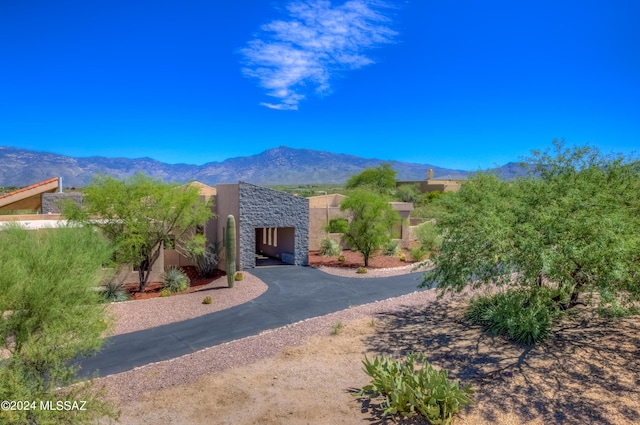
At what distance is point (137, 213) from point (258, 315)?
23.1ft

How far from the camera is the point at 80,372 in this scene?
919 cm

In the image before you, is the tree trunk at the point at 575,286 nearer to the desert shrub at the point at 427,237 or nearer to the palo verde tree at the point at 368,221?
the palo verde tree at the point at 368,221

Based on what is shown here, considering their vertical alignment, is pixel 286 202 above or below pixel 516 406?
above

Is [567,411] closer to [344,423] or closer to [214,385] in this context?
[344,423]

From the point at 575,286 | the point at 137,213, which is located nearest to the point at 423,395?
the point at 575,286

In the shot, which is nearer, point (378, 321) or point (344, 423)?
point (344, 423)

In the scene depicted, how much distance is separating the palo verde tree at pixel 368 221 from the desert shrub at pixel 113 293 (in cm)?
1229

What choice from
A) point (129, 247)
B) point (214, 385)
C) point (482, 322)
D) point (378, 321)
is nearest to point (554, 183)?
point (482, 322)

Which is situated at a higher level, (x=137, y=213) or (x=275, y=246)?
(x=137, y=213)

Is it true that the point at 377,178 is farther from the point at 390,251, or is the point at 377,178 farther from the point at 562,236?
the point at 562,236

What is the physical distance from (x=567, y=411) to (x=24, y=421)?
8.32 meters

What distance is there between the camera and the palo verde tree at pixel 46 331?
18.7ft

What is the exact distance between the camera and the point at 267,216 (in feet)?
70.5

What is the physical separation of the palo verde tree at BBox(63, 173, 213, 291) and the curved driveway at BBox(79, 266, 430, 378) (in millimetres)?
4635
